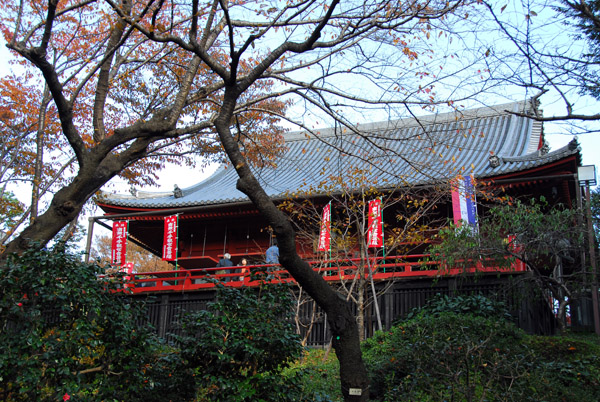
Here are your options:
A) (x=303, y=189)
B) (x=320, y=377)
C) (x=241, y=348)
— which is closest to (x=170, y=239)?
(x=303, y=189)

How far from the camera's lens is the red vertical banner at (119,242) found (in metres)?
15.6

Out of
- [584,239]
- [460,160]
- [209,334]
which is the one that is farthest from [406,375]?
[460,160]

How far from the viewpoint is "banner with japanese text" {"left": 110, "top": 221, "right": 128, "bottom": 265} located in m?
15.6

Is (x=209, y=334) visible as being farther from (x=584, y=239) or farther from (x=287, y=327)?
(x=584, y=239)

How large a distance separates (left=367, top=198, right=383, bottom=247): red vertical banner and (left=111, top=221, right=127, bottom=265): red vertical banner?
6670 mm

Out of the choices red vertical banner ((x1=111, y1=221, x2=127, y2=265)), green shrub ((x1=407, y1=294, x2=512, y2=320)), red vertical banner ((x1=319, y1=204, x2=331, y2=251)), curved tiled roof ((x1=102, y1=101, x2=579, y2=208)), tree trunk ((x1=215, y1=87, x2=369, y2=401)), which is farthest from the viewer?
red vertical banner ((x1=111, y1=221, x2=127, y2=265))

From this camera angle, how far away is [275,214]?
568 centimetres

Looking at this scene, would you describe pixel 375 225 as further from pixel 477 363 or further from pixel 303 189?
pixel 477 363

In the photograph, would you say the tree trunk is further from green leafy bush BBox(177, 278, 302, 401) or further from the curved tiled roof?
the curved tiled roof

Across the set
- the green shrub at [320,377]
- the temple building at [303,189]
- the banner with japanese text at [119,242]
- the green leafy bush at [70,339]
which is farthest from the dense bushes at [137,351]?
the banner with japanese text at [119,242]

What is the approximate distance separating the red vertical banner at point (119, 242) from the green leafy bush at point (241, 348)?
390 inches

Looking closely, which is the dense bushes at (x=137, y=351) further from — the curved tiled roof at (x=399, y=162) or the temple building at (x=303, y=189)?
the curved tiled roof at (x=399, y=162)

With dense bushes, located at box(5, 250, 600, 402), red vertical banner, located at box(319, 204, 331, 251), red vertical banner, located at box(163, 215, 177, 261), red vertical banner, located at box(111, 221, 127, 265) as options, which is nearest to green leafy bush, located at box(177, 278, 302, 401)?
dense bushes, located at box(5, 250, 600, 402)

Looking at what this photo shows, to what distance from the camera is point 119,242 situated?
51.6 feet
